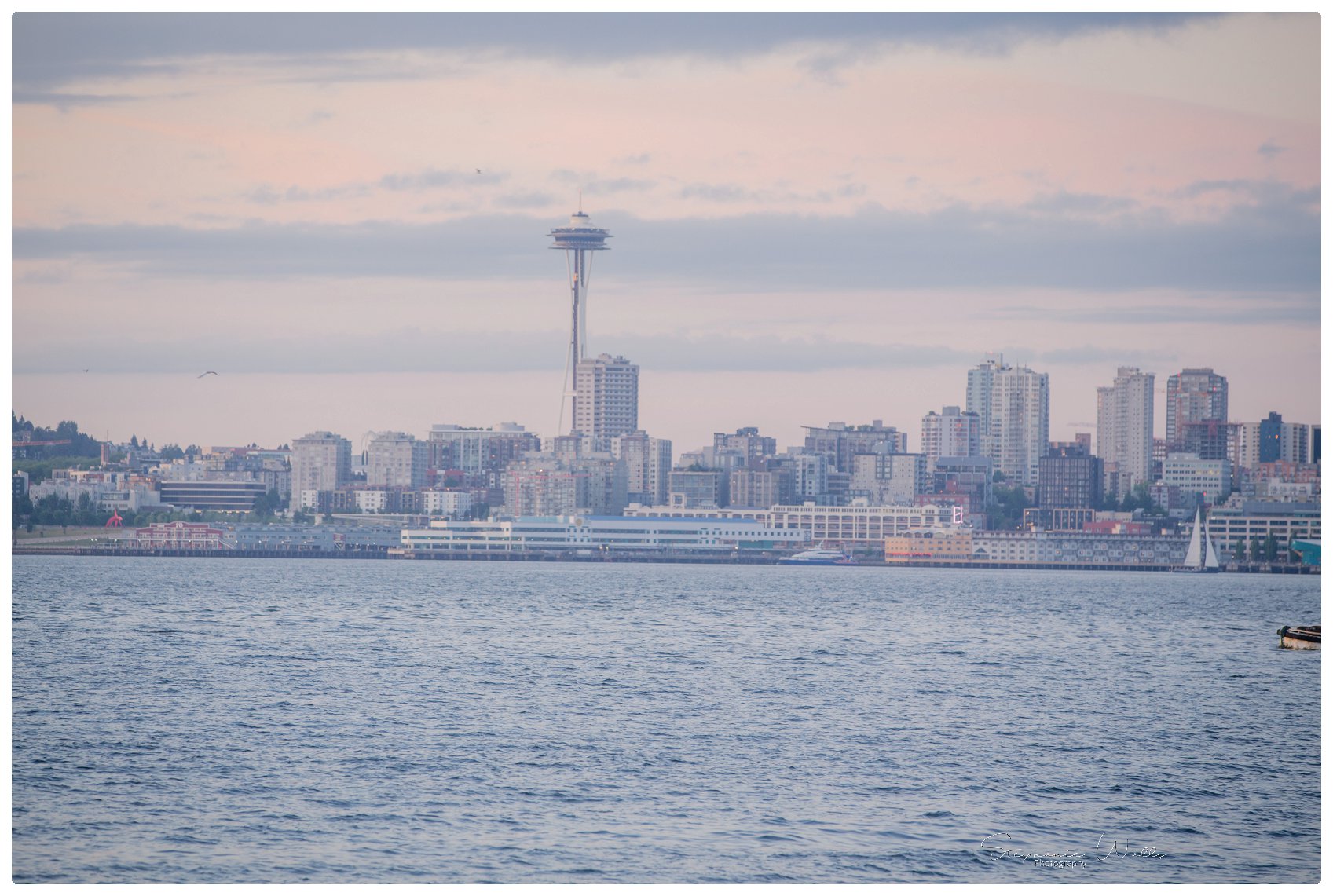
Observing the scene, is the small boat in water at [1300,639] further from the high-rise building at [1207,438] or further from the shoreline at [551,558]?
the high-rise building at [1207,438]

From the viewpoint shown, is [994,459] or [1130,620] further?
[994,459]

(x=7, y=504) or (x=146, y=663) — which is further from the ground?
(x=7, y=504)

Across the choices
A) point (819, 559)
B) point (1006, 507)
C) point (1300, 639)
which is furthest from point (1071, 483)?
point (1300, 639)

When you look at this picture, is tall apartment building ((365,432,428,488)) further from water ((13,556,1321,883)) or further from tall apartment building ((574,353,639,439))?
water ((13,556,1321,883))

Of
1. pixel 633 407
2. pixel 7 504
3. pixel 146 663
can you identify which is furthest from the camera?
pixel 633 407

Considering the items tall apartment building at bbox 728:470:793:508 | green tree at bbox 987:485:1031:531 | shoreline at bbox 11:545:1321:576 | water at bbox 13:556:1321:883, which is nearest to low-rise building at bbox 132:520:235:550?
shoreline at bbox 11:545:1321:576
